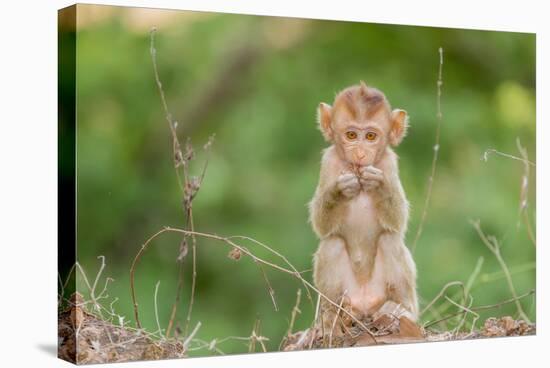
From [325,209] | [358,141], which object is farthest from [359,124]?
[325,209]

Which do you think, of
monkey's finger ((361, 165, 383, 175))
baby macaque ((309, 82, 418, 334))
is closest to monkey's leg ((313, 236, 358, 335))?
baby macaque ((309, 82, 418, 334))

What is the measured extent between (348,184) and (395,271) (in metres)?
0.80

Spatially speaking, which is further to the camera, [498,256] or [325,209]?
[498,256]

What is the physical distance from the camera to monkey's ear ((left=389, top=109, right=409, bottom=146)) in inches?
375

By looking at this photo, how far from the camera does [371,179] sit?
30.7 feet

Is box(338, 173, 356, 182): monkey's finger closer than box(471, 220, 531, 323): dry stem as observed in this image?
Yes

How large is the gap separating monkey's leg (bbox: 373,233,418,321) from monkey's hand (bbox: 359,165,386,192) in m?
0.39

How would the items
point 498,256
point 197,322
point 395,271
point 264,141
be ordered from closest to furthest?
point 197,322, point 264,141, point 395,271, point 498,256


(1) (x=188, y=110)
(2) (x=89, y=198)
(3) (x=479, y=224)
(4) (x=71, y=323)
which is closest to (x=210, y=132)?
(1) (x=188, y=110)

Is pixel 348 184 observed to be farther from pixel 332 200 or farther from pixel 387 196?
pixel 387 196

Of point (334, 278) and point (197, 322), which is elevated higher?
point (334, 278)

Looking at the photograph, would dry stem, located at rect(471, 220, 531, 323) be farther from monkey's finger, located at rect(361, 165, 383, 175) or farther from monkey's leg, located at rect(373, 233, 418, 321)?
monkey's finger, located at rect(361, 165, 383, 175)

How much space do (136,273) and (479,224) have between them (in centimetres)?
311

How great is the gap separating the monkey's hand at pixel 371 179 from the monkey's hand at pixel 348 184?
0.05 metres
